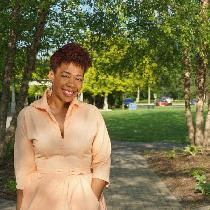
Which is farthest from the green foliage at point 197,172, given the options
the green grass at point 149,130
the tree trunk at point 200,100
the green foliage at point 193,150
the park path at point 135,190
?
the green grass at point 149,130

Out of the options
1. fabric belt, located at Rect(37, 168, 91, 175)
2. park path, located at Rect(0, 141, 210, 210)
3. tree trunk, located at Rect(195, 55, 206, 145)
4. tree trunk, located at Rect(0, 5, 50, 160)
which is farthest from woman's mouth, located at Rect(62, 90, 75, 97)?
tree trunk, located at Rect(195, 55, 206, 145)

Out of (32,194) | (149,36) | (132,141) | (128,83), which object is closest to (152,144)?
(132,141)

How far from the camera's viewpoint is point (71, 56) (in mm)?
3078

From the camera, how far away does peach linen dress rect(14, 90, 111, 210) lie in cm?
304

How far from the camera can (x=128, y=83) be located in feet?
255

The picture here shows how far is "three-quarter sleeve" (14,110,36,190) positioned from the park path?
6.02 metres

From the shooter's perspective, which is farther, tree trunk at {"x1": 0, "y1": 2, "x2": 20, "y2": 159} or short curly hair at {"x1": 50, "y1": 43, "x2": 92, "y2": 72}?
tree trunk at {"x1": 0, "y1": 2, "x2": 20, "y2": 159}

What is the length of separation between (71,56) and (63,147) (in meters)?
0.55

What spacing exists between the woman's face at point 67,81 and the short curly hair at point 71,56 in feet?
0.08

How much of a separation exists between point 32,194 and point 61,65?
808 millimetres

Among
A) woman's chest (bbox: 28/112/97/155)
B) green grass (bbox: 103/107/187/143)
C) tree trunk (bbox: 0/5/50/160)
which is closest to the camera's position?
woman's chest (bbox: 28/112/97/155)

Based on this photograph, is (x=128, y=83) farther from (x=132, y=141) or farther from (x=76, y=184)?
(x=76, y=184)

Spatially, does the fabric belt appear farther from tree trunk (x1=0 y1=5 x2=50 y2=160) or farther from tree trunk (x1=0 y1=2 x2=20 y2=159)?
tree trunk (x1=0 y1=2 x2=20 y2=159)

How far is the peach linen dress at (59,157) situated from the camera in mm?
3045
